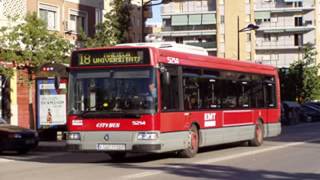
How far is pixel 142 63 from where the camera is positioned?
17422mm

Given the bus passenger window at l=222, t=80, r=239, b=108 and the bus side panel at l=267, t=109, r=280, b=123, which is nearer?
the bus passenger window at l=222, t=80, r=239, b=108

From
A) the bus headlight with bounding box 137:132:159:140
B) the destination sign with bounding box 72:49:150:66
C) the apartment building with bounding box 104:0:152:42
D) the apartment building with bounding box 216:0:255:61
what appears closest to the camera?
the bus headlight with bounding box 137:132:159:140

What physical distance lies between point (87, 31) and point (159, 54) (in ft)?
76.7

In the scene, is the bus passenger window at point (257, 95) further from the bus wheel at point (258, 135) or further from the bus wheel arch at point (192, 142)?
the bus wheel arch at point (192, 142)

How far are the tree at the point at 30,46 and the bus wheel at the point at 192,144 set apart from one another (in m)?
10.4

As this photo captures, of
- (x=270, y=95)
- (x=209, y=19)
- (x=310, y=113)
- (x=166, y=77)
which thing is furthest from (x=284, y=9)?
(x=166, y=77)

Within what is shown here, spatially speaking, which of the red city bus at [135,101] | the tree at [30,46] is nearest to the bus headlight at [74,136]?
the red city bus at [135,101]

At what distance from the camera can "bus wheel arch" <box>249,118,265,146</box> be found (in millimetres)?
24250

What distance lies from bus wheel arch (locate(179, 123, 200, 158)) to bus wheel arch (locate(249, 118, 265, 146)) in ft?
16.1

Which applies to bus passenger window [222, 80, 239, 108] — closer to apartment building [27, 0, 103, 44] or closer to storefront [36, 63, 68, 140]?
storefront [36, 63, 68, 140]

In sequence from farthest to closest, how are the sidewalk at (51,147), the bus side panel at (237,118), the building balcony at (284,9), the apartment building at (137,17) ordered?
the building balcony at (284,9)
the apartment building at (137,17)
the sidewalk at (51,147)
the bus side panel at (237,118)

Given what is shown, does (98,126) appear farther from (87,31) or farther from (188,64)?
(87,31)

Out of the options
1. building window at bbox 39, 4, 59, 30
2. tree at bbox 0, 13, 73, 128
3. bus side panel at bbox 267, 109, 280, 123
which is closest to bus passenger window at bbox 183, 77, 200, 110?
bus side panel at bbox 267, 109, 280, 123

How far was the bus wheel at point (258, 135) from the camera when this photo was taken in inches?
956
